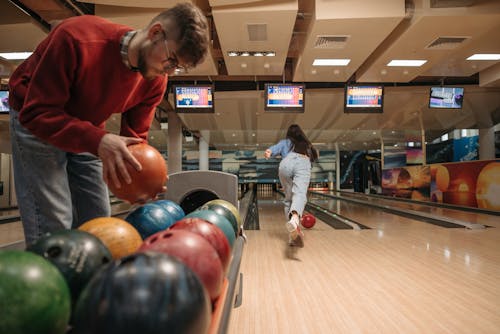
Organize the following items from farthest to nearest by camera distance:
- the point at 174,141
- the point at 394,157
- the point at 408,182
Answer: the point at 394,157
the point at 174,141
the point at 408,182

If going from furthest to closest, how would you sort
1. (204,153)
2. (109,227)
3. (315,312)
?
(204,153) < (315,312) < (109,227)

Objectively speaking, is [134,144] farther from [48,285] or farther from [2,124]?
[2,124]

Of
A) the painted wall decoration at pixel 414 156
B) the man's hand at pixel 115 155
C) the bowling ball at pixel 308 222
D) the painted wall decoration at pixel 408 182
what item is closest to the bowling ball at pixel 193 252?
the man's hand at pixel 115 155

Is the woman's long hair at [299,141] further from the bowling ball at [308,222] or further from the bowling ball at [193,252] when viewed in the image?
the bowling ball at [193,252]

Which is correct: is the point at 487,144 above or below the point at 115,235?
above

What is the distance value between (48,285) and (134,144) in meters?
0.56

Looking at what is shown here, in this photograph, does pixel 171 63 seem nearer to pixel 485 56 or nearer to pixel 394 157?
pixel 485 56

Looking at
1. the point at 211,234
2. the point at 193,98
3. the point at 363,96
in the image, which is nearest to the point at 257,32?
the point at 193,98

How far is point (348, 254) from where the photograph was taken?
2705 mm

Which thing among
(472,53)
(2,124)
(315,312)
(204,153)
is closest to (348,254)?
(315,312)

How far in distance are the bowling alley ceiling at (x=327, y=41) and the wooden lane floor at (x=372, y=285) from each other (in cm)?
235

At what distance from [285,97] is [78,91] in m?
4.68

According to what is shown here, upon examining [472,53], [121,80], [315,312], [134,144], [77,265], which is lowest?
[315,312]

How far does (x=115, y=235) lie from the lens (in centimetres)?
80
